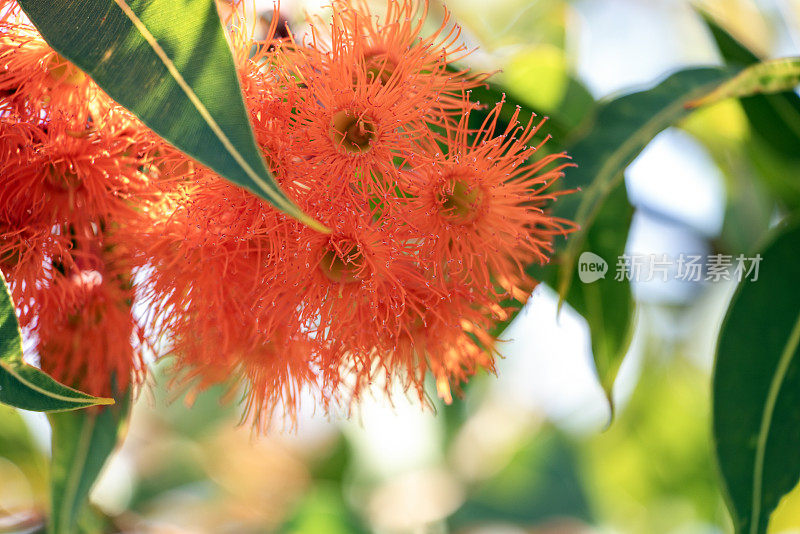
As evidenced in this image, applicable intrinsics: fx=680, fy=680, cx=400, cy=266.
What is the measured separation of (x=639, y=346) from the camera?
1.82 meters

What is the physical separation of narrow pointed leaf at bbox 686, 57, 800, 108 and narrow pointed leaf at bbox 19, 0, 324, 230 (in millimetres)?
596

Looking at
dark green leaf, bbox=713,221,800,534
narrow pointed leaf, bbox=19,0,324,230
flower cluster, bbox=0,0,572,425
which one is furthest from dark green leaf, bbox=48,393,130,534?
dark green leaf, bbox=713,221,800,534

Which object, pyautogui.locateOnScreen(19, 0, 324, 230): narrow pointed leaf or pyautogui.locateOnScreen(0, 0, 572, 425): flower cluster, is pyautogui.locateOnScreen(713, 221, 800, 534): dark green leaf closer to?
pyautogui.locateOnScreen(0, 0, 572, 425): flower cluster

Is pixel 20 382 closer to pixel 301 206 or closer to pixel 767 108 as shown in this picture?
pixel 301 206

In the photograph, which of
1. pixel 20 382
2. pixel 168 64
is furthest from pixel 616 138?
pixel 20 382

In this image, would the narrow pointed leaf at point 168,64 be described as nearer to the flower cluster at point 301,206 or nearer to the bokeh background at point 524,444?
the flower cluster at point 301,206

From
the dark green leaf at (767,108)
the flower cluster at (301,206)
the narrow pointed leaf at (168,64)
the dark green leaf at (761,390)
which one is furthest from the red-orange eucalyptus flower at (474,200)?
the dark green leaf at (767,108)

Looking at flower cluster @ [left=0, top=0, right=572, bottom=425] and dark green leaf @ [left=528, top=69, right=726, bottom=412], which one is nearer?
flower cluster @ [left=0, top=0, right=572, bottom=425]

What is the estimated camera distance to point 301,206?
646 mm

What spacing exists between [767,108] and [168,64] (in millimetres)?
1003

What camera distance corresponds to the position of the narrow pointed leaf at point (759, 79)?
2.85 feet

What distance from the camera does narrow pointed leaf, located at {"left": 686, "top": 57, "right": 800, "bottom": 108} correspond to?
87 centimetres

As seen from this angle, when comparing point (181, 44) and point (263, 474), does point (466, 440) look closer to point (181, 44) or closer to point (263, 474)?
point (263, 474)

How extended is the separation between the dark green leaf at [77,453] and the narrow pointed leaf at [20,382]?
30cm
